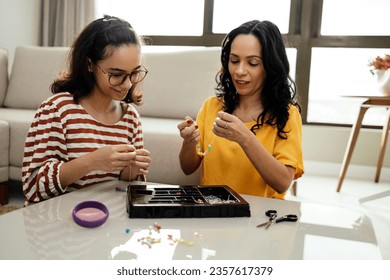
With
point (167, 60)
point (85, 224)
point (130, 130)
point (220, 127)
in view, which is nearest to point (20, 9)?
point (167, 60)

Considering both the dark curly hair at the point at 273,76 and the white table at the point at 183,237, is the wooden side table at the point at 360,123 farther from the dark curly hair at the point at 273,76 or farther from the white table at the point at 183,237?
the white table at the point at 183,237

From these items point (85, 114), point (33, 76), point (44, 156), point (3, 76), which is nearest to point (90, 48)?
point (85, 114)

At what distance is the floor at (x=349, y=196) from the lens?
2.16 m

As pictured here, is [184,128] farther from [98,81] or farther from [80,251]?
[80,251]

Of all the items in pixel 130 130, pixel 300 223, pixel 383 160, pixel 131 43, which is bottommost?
pixel 383 160

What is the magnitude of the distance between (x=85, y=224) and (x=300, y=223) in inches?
17.2

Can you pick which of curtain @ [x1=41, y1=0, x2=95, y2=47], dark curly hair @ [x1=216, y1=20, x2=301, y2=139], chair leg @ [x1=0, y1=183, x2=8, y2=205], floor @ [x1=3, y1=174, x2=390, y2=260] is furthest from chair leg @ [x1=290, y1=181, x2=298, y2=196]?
curtain @ [x1=41, y1=0, x2=95, y2=47]

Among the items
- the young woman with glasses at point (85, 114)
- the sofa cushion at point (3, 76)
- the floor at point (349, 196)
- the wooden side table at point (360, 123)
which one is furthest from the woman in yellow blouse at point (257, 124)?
the sofa cushion at point (3, 76)

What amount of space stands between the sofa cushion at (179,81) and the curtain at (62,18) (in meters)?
1.61

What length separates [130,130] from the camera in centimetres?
130

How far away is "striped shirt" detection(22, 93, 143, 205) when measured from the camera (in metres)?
1.10

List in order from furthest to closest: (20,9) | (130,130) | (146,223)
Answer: (20,9) < (130,130) < (146,223)

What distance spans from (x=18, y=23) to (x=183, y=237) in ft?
11.6

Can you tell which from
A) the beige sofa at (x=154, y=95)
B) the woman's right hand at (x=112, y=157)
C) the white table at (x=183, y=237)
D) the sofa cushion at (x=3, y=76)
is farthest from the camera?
the sofa cushion at (x=3, y=76)
